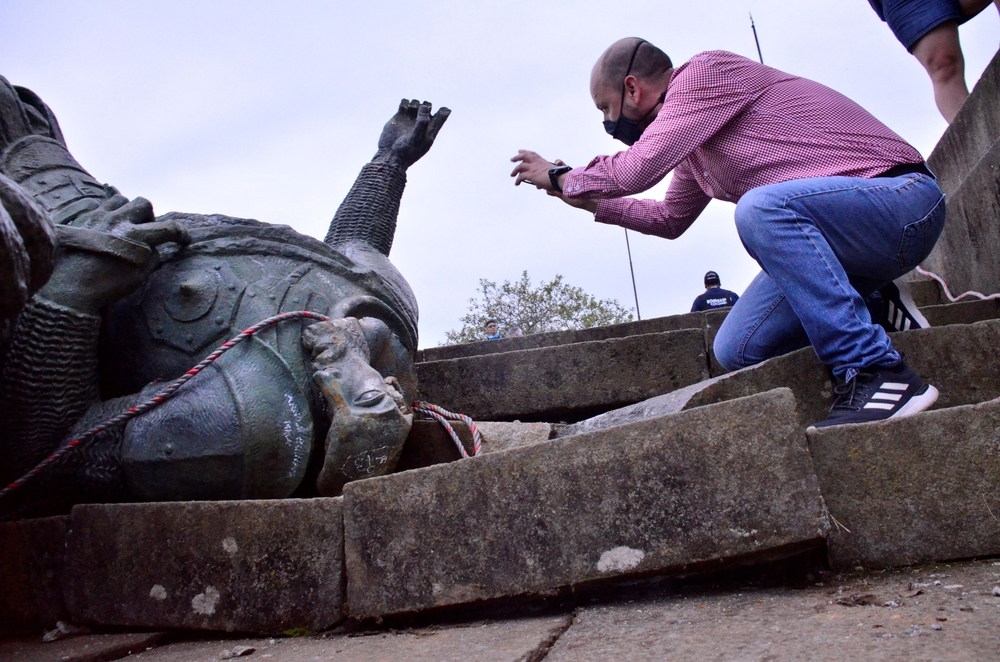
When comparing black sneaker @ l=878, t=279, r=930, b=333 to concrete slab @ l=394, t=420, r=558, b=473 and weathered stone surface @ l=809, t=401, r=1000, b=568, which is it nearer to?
weathered stone surface @ l=809, t=401, r=1000, b=568

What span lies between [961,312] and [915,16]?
1559mm

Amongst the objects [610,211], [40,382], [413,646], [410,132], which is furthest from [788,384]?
[40,382]

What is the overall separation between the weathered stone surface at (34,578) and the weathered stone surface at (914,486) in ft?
6.72

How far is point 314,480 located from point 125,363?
77cm

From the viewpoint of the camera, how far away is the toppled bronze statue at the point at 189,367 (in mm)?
2451

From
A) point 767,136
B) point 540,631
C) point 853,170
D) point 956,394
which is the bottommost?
point 540,631

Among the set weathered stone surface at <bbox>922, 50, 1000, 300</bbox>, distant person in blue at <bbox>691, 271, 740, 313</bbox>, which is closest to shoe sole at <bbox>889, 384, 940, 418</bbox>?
weathered stone surface at <bbox>922, 50, 1000, 300</bbox>

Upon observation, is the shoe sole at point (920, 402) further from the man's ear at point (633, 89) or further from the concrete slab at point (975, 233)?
the concrete slab at point (975, 233)

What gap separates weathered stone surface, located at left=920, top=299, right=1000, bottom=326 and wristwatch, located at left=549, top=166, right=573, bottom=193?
1.97 metres

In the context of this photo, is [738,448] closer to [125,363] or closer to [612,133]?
[612,133]

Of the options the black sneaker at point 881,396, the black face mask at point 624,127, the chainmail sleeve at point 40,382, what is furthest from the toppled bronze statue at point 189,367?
the black sneaker at point 881,396

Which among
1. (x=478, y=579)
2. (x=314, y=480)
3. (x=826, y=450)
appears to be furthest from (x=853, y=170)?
(x=314, y=480)

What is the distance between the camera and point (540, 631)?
1.78 metres

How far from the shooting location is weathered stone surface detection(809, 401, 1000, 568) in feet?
5.94
